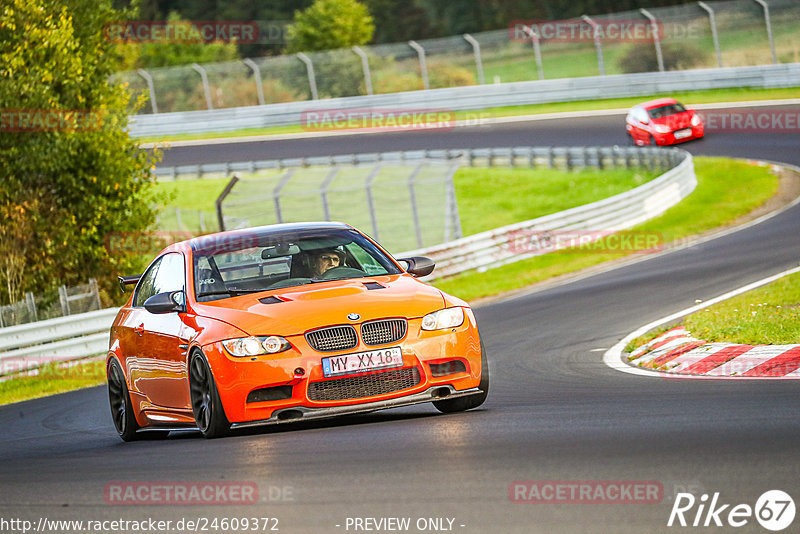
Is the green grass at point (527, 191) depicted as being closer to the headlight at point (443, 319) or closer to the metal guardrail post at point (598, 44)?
the metal guardrail post at point (598, 44)

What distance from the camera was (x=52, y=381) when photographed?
16.7m

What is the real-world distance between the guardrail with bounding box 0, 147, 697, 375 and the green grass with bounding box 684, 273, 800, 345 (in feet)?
29.5

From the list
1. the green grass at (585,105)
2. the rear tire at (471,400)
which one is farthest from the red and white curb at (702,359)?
the green grass at (585,105)

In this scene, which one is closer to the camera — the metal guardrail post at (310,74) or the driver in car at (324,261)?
the driver in car at (324,261)

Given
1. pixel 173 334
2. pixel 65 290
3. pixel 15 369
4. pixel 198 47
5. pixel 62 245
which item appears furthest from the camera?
pixel 198 47

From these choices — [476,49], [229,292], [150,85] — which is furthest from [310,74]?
[229,292]

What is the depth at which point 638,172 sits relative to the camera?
115ft

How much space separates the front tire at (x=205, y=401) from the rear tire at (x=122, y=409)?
4.79ft

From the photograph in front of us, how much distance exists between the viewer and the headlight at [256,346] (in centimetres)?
768

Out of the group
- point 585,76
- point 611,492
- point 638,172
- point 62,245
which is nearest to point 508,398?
point 611,492

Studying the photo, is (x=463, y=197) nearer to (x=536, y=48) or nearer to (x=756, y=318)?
(x=536, y=48)

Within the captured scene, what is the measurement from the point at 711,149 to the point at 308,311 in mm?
29464

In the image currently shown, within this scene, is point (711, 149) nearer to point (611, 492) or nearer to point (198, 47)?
point (611, 492)

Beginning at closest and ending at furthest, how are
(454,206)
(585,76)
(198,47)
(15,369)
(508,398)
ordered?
(508,398) → (15,369) → (454,206) → (585,76) → (198,47)
